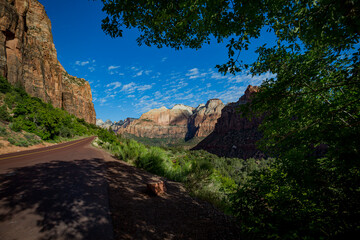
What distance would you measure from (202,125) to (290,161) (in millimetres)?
194135

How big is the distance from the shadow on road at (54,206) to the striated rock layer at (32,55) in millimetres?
35155

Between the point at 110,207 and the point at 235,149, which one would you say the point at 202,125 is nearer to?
the point at 235,149

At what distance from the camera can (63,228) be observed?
93.6 inches

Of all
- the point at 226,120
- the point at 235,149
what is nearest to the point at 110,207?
the point at 235,149

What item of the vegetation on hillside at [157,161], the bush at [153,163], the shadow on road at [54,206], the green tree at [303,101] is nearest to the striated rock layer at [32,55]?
the vegetation on hillside at [157,161]

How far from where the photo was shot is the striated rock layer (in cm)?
2730

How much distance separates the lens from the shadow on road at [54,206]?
2.33 m

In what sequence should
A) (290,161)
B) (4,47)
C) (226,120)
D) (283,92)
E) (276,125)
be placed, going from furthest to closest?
(226,120)
(4,47)
(276,125)
(283,92)
(290,161)

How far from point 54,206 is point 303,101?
5.83 meters

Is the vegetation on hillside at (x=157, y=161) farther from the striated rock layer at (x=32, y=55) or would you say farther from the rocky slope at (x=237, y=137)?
the rocky slope at (x=237, y=137)

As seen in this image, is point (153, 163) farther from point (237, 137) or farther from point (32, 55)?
point (237, 137)

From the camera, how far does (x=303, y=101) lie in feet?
11.4

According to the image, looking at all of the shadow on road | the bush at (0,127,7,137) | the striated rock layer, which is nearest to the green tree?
the shadow on road

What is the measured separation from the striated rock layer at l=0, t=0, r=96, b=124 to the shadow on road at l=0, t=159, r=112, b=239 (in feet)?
115
